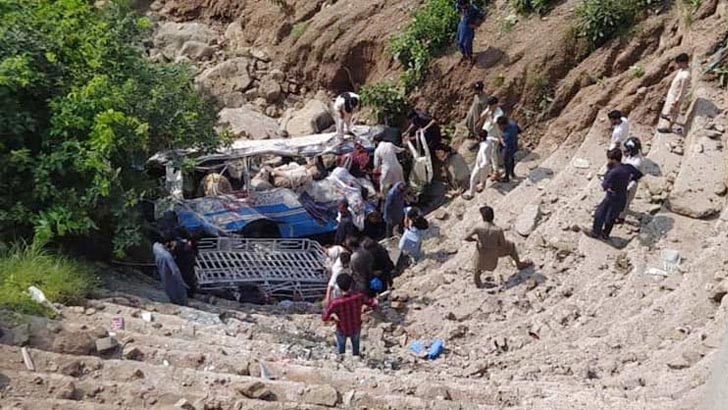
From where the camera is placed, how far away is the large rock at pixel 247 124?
16.3 m

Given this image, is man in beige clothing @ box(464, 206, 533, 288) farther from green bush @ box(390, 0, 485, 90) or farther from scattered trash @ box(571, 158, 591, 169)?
green bush @ box(390, 0, 485, 90)

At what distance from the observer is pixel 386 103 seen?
643 inches

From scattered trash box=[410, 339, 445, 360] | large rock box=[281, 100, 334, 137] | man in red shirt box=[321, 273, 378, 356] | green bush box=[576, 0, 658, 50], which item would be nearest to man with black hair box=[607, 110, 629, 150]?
green bush box=[576, 0, 658, 50]

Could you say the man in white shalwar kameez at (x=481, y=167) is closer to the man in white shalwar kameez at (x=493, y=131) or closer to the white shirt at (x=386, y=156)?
the man in white shalwar kameez at (x=493, y=131)

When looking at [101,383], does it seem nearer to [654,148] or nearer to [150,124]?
[150,124]

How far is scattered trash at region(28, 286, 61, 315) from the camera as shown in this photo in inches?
360

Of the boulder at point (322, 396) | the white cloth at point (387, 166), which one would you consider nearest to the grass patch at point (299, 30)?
the white cloth at point (387, 166)

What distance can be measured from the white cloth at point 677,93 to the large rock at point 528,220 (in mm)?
2381

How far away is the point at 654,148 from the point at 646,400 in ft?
19.7

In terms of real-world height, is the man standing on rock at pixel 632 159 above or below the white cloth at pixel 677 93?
below

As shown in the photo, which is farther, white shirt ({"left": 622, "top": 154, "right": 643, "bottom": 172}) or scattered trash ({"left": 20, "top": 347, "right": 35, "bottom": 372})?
white shirt ({"left": 622, "top": 154, "right": 643, "bottom": 172})

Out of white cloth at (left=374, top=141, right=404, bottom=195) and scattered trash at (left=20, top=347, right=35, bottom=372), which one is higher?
white cloth at (left=374, top=141, right=404, bottom=195)

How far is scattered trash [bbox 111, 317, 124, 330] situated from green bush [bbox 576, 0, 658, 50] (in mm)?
9439

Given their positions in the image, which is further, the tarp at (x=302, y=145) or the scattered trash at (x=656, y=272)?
the tarp at (x=302, y=145)
